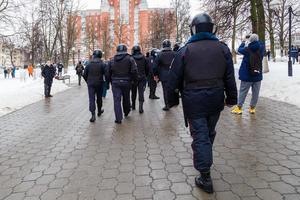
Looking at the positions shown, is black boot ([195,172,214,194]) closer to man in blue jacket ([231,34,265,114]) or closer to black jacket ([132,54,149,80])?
man in blue jacket ([231,34,265,114])

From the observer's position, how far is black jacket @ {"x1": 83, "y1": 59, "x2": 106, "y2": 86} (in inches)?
346

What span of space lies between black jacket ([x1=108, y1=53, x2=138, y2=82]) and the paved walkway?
116 cm

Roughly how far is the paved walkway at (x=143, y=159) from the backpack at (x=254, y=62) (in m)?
1.16

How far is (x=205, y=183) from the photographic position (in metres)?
3.98

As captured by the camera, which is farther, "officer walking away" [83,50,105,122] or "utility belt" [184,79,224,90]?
"officer walking away" [83,50,105,122]

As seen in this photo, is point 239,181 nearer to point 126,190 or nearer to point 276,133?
point 126,190

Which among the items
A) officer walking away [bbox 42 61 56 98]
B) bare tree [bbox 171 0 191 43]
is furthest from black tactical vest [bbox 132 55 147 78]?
bare tree [bbox 171 0 191 43]

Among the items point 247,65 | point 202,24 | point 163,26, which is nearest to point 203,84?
point 202,24

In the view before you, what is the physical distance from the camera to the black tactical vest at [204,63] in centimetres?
399

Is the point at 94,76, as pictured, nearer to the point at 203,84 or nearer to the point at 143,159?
the point at 143,159

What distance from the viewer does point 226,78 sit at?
4.15m

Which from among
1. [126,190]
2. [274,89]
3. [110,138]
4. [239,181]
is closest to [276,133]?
[239,181]

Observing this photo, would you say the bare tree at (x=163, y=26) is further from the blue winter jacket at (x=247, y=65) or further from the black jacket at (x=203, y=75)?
the black jacket at (x=203, y=75)

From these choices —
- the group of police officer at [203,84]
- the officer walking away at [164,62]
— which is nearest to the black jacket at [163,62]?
the officer walking away at [164,62]
